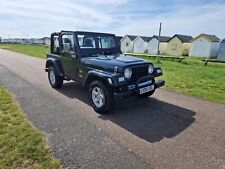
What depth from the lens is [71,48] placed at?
19.5 ft

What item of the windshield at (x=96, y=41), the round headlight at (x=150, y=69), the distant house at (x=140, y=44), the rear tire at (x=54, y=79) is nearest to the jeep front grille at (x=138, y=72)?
the round headlight at (x=150, y=69)

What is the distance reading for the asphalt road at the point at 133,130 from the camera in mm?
3117

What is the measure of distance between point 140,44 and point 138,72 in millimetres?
40644

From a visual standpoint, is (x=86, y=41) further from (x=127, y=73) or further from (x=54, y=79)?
(x=54, y=79)

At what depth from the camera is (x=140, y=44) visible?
44406mm

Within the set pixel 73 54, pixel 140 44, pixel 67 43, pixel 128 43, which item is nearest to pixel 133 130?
pixel 73 54

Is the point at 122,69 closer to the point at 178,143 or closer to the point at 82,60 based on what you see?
the point at 82,60

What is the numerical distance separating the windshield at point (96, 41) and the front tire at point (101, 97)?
141cm

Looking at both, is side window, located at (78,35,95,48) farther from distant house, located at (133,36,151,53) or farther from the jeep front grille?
distant house, located at (133,36,151,53)

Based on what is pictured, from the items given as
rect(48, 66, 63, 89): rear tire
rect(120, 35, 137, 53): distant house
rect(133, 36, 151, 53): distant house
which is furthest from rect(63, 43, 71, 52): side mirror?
rect(120, 35, 137, 53): distant house

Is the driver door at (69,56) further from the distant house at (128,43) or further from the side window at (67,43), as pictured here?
the distant house at (128,43)

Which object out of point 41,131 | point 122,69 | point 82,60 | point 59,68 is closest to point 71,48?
point 82,60

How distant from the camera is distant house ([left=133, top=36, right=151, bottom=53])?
4338 cm

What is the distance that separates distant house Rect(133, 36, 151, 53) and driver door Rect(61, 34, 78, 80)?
3795 centimetres
